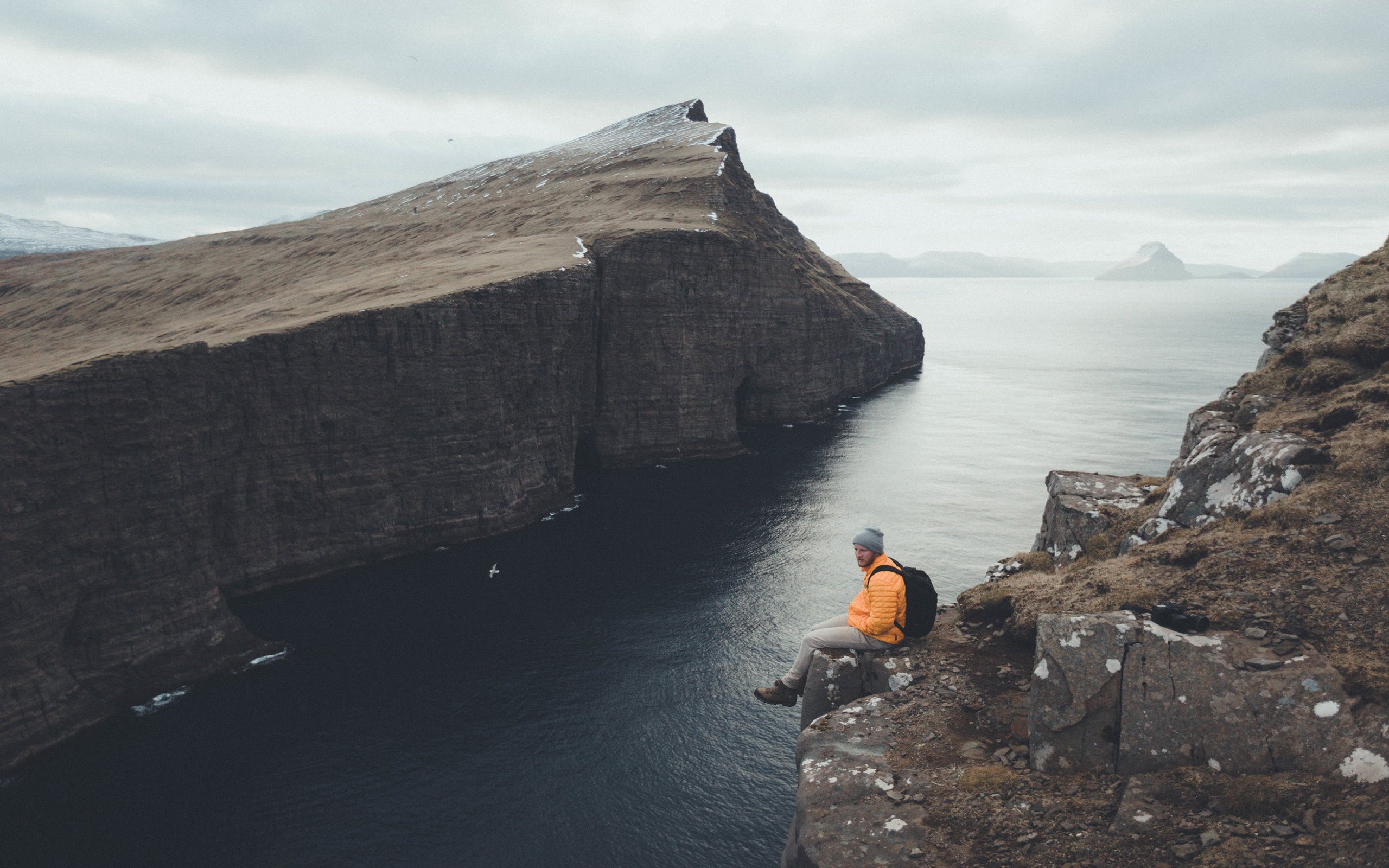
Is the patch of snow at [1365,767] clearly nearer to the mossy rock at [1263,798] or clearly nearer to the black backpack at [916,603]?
the mossy rock at [1263,798]

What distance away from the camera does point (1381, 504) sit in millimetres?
13586

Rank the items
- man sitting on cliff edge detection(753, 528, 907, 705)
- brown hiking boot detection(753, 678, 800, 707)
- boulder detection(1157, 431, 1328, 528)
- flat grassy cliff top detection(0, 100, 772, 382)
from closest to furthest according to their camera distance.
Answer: boulder detection(1157, 431, 1328, 528)
man sitting on cliff edge detection(753, 528, 907, 705)
brown hiking boot detection(753, 678, 800, 707)
flat grassy cliff top detection(0, 100, 772, 382)

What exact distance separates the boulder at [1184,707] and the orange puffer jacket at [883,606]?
3.70m

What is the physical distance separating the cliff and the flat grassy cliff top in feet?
179

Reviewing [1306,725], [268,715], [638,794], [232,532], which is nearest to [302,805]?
[268,715]

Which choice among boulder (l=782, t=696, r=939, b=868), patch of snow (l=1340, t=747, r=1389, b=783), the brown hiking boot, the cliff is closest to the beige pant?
the brown hiking boot

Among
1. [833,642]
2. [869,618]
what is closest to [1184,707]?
[869,618]

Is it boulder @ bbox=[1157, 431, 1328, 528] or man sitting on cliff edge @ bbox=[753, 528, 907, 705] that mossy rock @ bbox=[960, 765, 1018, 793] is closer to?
man sitting on cliff edge @ bbox=[753, 528, 907, 705]

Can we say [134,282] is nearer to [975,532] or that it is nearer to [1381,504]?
[975,532]

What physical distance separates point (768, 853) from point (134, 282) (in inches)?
4716

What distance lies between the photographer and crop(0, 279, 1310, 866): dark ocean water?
31.4 metres

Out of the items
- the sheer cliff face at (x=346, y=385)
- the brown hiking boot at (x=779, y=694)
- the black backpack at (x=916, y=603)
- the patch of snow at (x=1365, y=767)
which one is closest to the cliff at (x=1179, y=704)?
the patch of snow at (x=1365, y=767)

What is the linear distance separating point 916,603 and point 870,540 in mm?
1969

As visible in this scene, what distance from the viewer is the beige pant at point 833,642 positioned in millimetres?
17047
